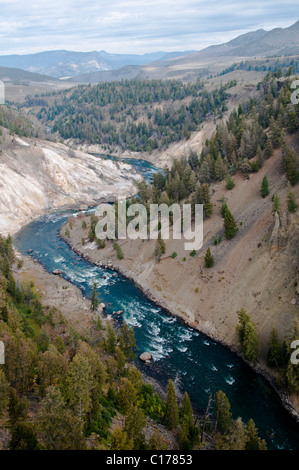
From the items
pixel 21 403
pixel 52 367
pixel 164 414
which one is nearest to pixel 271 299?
pixel 164 414

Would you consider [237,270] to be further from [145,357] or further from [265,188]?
[145,357]

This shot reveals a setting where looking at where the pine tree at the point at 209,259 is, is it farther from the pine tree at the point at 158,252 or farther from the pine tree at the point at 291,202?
the pine tree at the point at 291,202

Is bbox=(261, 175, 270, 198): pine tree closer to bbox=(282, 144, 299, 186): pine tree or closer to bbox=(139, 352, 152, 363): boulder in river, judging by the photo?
bbox=(282, 144, 299, 186): pine tree

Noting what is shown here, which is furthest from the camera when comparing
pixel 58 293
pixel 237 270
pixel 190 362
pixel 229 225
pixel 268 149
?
pixel 268 149

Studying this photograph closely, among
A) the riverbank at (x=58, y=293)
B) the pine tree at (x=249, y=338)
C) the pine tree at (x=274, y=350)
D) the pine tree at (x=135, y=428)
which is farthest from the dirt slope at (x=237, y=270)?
the pine tree at (x=135, y=428)

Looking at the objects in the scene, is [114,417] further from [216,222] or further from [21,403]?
[216,222]

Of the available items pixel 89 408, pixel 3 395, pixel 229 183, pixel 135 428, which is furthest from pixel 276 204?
pixel 3 395

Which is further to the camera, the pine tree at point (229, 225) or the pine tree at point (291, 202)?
the pine tree at point (229, 225)
